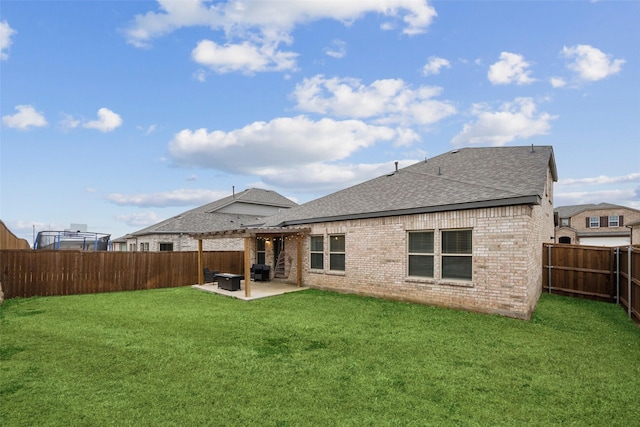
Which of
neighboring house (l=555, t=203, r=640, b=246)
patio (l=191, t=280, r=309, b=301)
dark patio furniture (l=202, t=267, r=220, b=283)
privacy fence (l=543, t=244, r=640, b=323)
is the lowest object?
patio (l=191, t=280, r=309, b=301)

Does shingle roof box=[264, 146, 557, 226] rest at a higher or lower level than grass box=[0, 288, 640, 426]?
higher

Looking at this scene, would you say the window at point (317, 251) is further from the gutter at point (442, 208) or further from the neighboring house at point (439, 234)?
the gutter at point (442, 208)

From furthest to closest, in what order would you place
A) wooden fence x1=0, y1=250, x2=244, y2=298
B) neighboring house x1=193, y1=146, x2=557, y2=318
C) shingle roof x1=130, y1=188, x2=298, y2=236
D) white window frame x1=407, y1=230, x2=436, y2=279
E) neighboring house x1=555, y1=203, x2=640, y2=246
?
1. neighboring house x1=555, y1=203, x2=640, y2=246
2. shingle roof x1=130, y1=188, x2=298, y2=236
3. wooden fence x1=0, y1=250, x2=244, y2=298
4. white window frame x1=407, y1=230, x2=436, y2=279
5. neighboring house x1=193, y1=146, x2=557, y2=318

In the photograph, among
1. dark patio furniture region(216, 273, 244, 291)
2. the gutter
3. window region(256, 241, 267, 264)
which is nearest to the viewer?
the gutter

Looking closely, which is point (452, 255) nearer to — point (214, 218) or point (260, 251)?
point (260, 251)

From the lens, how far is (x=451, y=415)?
3.67 metres

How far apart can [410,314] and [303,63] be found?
487 inches

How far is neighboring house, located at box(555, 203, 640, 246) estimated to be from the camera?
3375cm

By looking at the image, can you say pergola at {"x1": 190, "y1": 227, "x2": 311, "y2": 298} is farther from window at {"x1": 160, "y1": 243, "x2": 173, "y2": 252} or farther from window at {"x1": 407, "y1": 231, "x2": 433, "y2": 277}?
window at {"x1": 160, "y1": 243, "x2": 173, "y2": 252}

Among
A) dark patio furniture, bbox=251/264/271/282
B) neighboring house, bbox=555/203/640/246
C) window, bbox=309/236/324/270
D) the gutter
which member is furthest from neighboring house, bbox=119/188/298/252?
neighboring house, bbox=555/203/640/246

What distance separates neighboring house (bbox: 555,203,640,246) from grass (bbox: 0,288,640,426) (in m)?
31.2

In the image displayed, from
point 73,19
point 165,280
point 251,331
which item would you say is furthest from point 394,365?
point 73,19

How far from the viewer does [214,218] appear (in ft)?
82.4

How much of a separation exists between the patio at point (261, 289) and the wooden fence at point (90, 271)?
165cm
